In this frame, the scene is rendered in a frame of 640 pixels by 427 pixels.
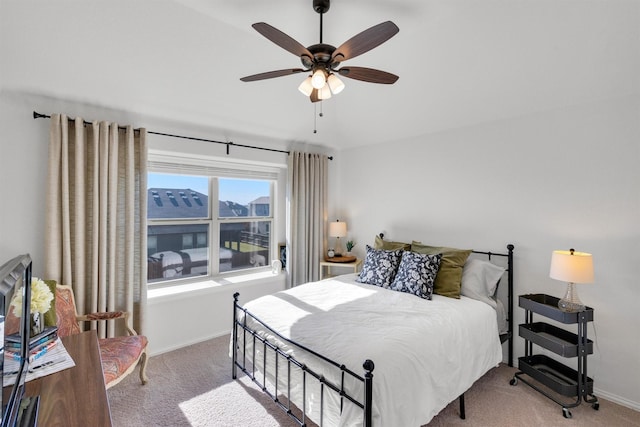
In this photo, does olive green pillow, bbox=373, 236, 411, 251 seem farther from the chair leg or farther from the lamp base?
the chair leg

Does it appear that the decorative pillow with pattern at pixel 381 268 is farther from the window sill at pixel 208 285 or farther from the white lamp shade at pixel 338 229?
the window sill at pixel 208 285

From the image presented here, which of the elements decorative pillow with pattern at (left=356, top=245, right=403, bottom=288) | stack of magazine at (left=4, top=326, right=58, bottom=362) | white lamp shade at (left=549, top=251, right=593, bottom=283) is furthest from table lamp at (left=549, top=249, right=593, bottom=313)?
stack of magazine at (left=4, top=326, right=58, bottom=362)

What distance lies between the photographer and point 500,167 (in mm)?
3189

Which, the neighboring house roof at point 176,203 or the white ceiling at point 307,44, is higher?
the white ceiling at point 307,44

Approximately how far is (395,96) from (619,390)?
129 inches

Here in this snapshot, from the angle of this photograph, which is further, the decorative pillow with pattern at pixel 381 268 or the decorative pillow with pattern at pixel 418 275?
the decorative pillow with pattern at pixel 381 268

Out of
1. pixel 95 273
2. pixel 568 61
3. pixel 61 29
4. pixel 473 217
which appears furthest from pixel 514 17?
pixel 95 273

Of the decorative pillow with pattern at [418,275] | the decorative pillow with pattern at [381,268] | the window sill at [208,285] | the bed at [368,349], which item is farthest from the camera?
the window sill at [208,285]

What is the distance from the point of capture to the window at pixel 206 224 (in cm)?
363

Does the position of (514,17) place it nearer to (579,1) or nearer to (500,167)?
(579,1)

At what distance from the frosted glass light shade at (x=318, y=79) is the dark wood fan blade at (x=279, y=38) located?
95 millimetres

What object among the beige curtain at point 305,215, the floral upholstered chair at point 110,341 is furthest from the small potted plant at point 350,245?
the floral upholstered chair at point 110,341

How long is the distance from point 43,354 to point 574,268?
3484 mm

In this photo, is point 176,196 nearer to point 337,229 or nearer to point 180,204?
point 180,204
